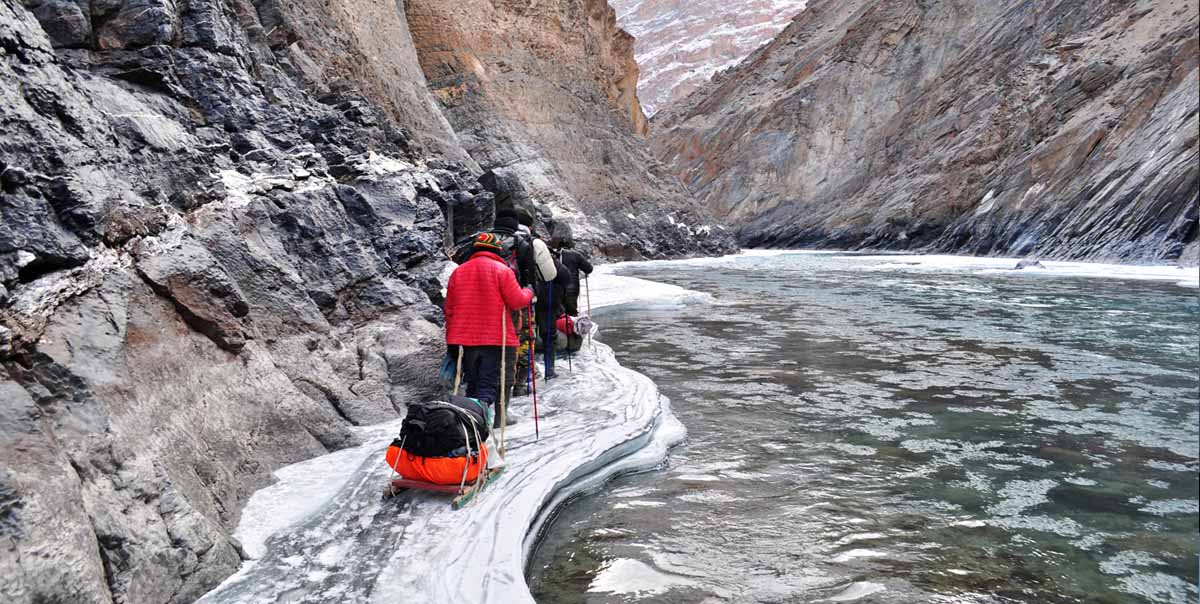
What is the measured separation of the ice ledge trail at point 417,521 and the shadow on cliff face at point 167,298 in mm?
230

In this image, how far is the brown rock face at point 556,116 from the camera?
114 ft

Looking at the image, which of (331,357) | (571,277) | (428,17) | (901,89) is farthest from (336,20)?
(901,89)

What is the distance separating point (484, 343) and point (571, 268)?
3200 millimetres

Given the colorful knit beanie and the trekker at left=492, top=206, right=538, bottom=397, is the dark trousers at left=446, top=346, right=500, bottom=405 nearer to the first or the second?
the colorful knit beanie

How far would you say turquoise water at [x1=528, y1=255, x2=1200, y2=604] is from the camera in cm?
355

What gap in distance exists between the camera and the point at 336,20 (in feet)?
76.2

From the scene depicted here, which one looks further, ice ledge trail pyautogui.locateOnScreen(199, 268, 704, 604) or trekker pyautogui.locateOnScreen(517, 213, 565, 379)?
trekker pyautogui.locateOnScreen(517, 213, 565, 379)

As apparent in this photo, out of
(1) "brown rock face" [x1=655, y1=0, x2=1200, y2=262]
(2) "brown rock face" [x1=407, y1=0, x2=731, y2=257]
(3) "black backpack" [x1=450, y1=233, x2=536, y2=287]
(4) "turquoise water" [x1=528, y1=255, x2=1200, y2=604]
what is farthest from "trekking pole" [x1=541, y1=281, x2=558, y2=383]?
(2) "brown rock face" [x1=407, y1=0, x2=731, y2=257]

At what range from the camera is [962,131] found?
4828cm

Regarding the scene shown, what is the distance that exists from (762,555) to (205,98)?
7.48 meters

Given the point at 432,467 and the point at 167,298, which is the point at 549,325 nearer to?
the point at 432,467

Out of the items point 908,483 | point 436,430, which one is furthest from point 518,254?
point 908,483

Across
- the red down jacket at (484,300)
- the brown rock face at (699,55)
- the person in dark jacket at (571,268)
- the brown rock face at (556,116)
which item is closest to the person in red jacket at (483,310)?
the red down jacket at (484,300)

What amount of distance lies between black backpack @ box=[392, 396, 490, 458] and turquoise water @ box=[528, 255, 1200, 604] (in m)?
0.79
